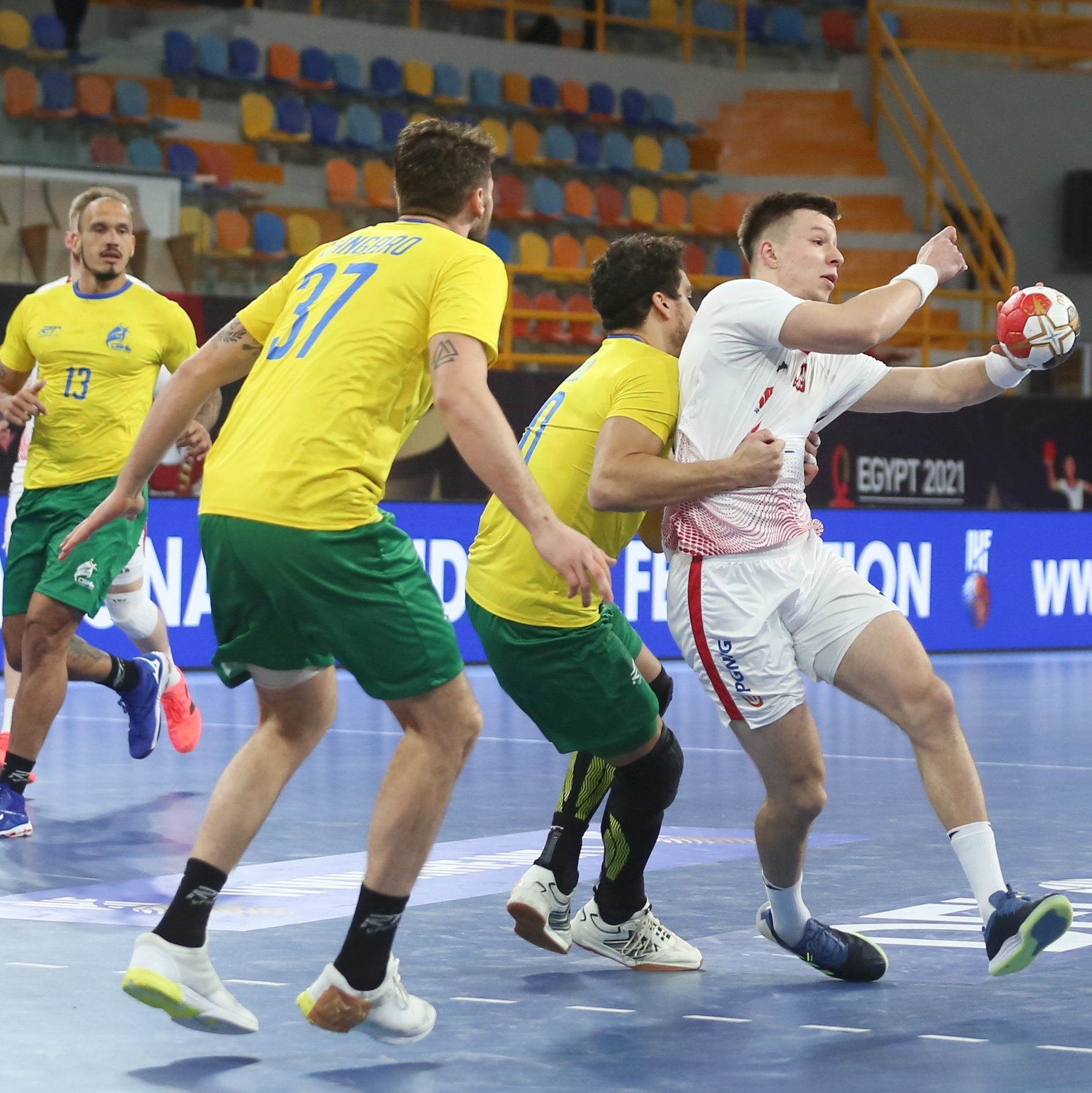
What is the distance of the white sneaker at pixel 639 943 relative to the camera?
4.58 metres

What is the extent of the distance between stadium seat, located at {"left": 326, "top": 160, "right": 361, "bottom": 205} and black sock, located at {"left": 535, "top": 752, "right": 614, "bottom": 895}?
15.0 metres

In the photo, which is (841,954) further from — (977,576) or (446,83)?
(446,83)

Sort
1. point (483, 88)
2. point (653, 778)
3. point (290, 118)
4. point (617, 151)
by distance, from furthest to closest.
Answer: point (617, 151) → point (483, 88) → point (290, 118) → point (653, 778)

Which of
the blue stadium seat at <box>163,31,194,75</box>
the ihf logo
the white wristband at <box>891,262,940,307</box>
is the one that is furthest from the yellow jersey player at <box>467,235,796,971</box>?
the blue stadium seat at <box>163,31,194,75</box>

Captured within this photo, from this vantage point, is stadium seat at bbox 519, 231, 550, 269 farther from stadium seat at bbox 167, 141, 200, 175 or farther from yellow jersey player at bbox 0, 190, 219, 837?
yellow jersey player at bbox 0, 190, 219, 837

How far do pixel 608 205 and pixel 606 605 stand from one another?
17.1 m

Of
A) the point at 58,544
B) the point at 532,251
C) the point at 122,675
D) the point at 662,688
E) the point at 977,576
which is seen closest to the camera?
the point at 662,688

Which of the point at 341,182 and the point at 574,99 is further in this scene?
the point at 574,99

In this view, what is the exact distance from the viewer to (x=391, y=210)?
19422mm

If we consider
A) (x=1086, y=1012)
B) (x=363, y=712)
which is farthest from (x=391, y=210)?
(x=1086, y=1012)

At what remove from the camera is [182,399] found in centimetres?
396

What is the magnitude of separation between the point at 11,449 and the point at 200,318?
63.7 inches

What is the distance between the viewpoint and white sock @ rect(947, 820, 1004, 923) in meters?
4.18

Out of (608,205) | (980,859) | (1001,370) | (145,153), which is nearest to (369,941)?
(980,859)
